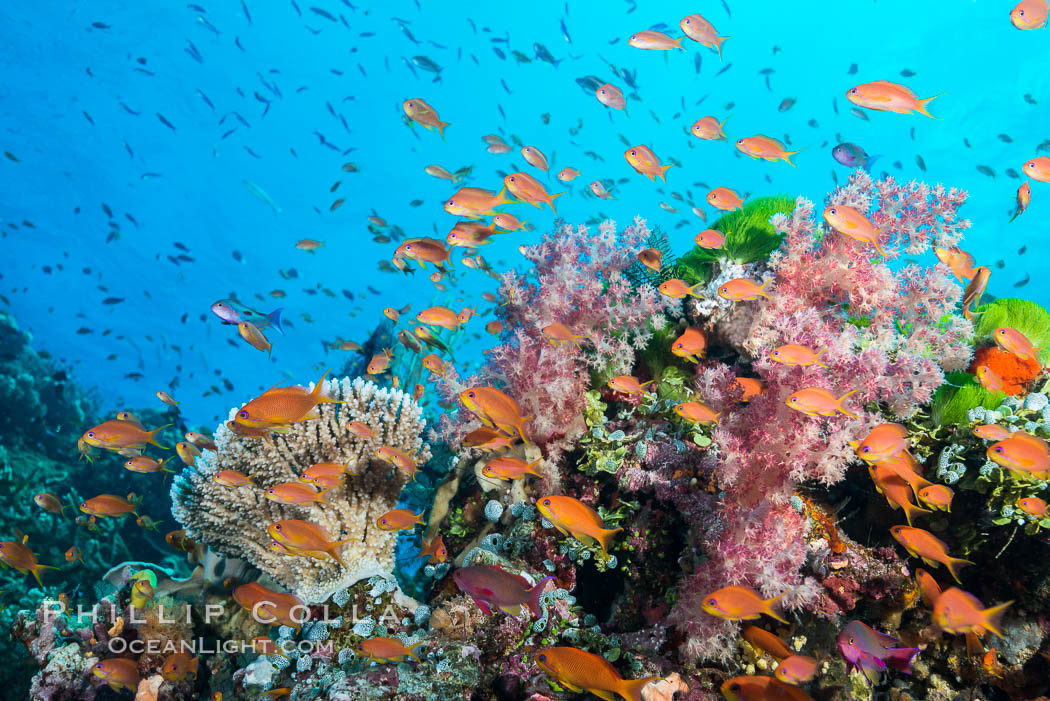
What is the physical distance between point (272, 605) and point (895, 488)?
4.65 metres

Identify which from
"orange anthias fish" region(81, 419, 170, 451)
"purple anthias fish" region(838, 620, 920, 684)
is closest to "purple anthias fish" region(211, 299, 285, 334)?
"orange anthias fish" region(81, 419, 170, 451)

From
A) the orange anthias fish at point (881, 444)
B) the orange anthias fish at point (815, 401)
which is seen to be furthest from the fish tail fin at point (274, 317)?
the orange anthias fish at point (881, 444)

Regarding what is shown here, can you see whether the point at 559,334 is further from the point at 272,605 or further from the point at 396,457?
the point at 272,605

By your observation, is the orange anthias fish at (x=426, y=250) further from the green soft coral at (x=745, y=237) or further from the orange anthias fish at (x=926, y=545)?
the orange anthias fish at (x=926, y=545)

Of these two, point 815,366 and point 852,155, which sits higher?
point 852,155

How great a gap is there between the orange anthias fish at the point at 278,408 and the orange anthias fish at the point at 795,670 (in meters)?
3.29

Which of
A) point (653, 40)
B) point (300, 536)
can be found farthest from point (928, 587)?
point (653, 40)

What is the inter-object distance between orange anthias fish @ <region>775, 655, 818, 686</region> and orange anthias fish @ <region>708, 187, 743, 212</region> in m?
4.25

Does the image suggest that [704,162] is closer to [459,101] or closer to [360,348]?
[459,101]

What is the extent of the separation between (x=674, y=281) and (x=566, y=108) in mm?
53136

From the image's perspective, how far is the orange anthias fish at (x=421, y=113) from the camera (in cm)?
744

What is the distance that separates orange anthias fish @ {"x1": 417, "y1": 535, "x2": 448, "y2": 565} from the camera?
4254 millimetres

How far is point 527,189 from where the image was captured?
16.5ft

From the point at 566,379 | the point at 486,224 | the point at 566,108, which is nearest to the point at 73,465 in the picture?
the point at 486,224
